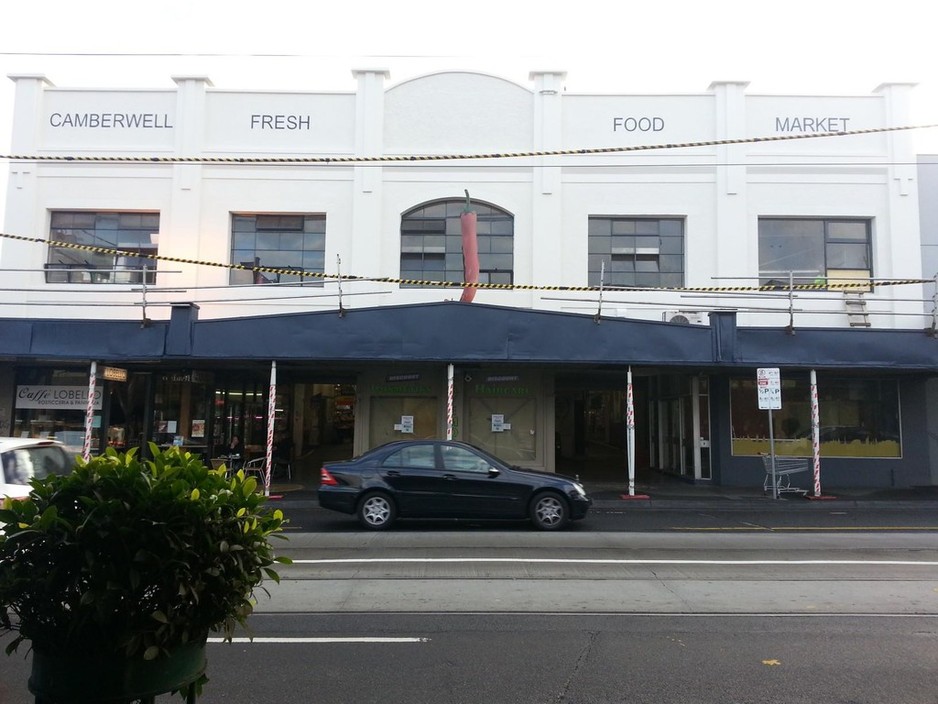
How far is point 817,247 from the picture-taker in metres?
19.3

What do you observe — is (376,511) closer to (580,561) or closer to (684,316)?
(580,561)

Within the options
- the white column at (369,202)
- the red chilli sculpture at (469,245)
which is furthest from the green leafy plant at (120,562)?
the white column at (369,202)

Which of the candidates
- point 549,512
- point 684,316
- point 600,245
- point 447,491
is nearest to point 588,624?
point 549,512

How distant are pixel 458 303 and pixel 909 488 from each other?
12.2m

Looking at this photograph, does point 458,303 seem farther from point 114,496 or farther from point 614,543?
point 114,496

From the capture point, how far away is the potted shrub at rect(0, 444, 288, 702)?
2791mm

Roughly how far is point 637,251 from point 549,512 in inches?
387

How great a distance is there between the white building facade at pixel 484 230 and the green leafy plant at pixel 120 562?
15229 mm

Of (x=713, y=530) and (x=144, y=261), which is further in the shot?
(x=144, y=261)

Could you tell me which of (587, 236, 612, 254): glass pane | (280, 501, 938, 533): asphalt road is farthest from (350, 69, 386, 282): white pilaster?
(280, 501, 938, 533): asphalt road

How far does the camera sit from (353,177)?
19.5 meters

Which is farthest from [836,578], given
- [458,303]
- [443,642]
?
[458,303]

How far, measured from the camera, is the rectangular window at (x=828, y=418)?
732 inches

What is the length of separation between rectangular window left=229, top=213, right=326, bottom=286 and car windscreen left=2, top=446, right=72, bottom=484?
11.8m
